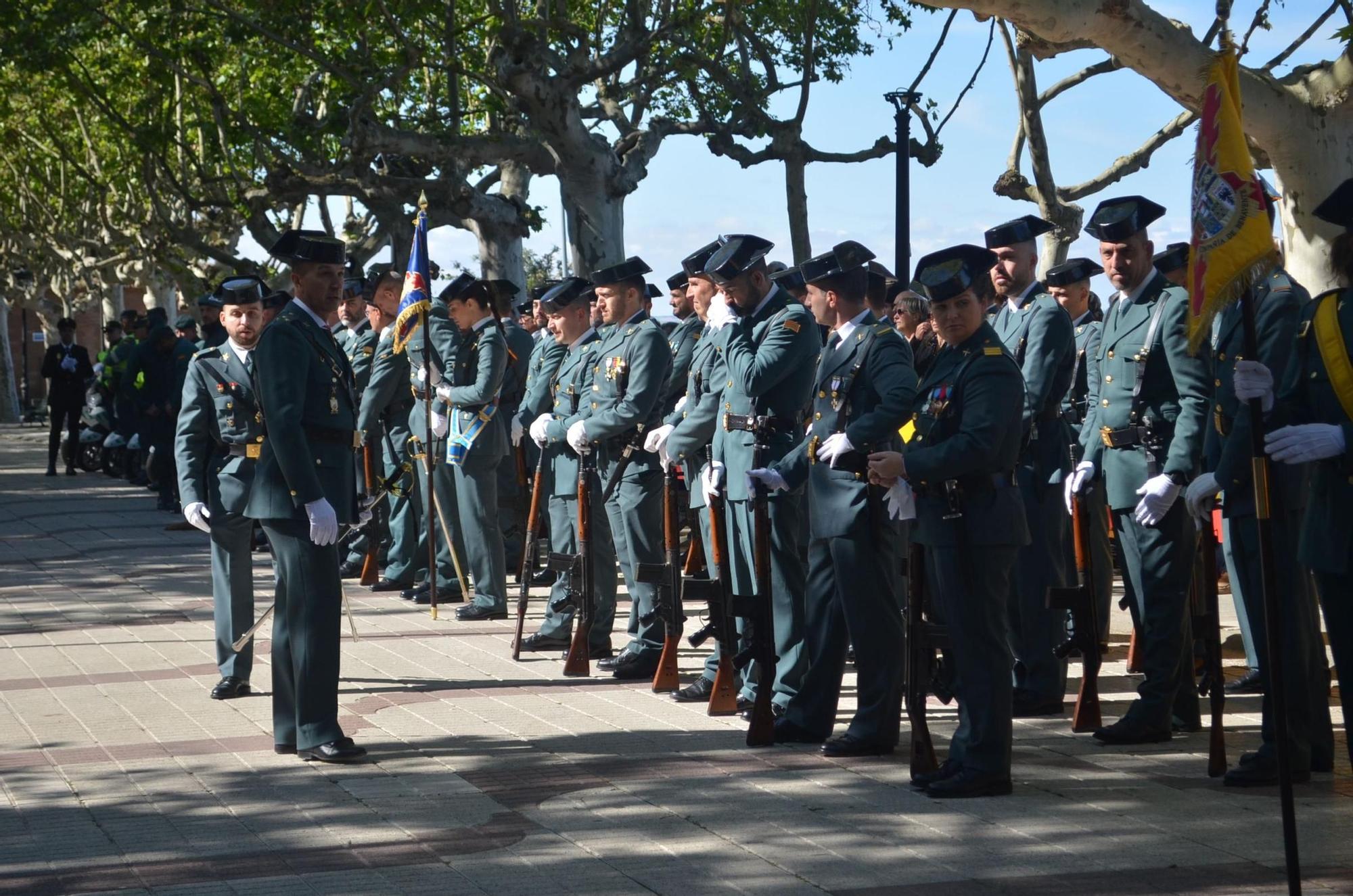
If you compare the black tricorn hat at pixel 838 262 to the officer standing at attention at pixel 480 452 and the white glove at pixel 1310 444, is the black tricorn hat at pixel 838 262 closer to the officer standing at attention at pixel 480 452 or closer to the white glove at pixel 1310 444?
the white glove at pixel 1310 444

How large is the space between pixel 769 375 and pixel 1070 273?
8.36ft

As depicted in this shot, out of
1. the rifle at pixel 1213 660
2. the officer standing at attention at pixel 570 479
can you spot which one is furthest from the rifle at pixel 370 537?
the rifle at pixel 1213 660

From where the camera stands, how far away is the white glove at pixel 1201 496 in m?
6.54

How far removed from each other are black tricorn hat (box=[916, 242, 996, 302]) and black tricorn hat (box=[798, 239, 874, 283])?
2.81 ft

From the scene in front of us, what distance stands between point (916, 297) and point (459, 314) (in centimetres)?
366

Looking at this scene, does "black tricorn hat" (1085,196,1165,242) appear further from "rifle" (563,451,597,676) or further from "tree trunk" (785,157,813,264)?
"tree trunk" (785,157,813,264)

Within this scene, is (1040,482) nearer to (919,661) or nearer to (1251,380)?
(919,661)

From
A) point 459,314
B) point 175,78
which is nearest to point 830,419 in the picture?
point 459,314

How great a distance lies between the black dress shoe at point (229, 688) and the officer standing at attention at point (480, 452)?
9.23ft

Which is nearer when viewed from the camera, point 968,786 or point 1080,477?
point 968,786

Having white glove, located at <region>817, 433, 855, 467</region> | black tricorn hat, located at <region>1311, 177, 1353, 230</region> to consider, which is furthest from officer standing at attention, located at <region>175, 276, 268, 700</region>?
black tricorn hat, located at <region>1311, 177, 1353, 230</region>

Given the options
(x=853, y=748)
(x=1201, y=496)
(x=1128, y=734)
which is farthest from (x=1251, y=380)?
(x=853, y=748)

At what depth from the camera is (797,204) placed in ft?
68.3

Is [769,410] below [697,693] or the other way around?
the other way around
